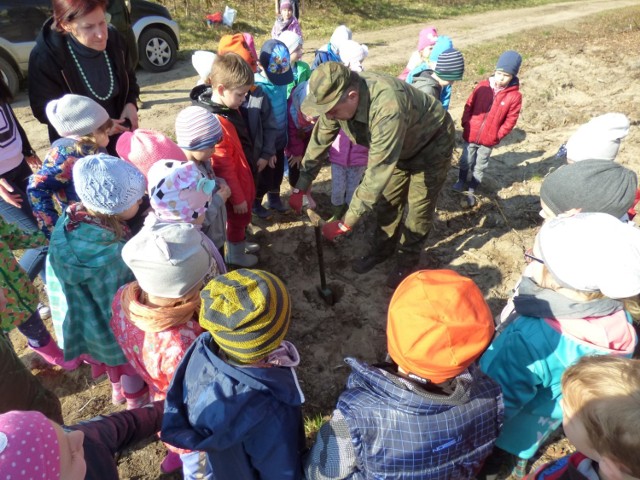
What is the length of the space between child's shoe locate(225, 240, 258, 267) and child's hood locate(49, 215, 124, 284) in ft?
5.43

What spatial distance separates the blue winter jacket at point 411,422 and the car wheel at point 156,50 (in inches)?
349

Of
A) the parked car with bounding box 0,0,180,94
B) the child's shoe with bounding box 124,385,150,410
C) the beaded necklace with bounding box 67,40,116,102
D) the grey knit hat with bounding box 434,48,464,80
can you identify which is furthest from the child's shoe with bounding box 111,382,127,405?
the parked car with bounding box 0,0,180,94

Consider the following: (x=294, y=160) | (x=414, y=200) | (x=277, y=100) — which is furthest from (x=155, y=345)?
(x=294, y=160)

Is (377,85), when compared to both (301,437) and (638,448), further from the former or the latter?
(638,448)

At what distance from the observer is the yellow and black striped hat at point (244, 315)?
1593 mm

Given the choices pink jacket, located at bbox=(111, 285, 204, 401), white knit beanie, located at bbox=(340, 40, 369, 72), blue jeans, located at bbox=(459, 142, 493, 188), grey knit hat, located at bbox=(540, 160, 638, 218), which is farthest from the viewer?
white knit beanie, located at bbox=(340, 40, 369, 72)

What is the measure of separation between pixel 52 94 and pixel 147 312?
225 cm

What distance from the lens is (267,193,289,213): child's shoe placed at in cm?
479

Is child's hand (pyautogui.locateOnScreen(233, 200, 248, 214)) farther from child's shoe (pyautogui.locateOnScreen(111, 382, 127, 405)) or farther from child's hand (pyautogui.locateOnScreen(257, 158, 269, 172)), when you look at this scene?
child's shoe (pyautogui.locateOnScreen(111, 382, 127, 405))

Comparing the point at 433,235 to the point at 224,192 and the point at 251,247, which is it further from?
the point at 224,192

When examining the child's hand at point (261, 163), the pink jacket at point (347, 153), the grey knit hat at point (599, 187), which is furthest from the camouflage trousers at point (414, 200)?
the grey knit hat at point (599, 187)

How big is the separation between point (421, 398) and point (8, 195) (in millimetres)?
3159

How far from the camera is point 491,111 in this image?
4.75m

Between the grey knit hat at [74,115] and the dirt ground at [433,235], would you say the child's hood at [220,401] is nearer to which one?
the dirt ground at [433,235]
